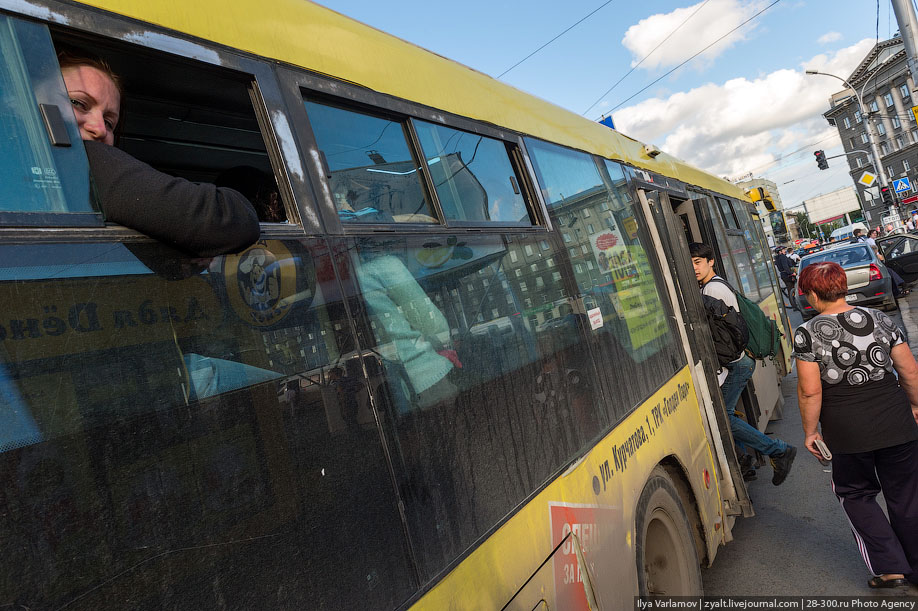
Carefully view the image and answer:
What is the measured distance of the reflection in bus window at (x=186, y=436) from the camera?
0.97m

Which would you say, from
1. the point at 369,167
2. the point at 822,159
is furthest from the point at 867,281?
the point at 822,159

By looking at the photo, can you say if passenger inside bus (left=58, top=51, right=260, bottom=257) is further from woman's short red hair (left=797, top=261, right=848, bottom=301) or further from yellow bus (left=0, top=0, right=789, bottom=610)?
woman's short red hair (left=797, top=261, right=848, bottom=301)

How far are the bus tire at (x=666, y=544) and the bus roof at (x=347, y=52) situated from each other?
6.46 ft

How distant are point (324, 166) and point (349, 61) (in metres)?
0.46

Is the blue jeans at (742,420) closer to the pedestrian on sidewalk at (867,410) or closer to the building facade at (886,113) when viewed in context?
the pedestrian on sidewalk at (867,410)

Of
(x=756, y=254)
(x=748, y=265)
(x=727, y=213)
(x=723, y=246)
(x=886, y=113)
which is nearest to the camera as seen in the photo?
(x=723, y=246)

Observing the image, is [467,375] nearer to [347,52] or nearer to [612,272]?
[347,52]

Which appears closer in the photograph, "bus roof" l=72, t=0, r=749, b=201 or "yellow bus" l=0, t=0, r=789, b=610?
"yellow bus" l=0, t=0, r=789, b=610

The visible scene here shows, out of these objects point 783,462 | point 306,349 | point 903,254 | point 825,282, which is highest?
point 306,349

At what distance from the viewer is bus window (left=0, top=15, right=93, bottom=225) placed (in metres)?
1.09

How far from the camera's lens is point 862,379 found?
3.39 m

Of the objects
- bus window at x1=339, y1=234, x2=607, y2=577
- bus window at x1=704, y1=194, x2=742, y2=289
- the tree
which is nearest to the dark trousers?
bus window at x1=339, y1=234, x2=607, y2=577

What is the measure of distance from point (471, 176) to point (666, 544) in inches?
89.6

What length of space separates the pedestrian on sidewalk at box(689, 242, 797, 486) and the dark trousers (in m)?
1.26
